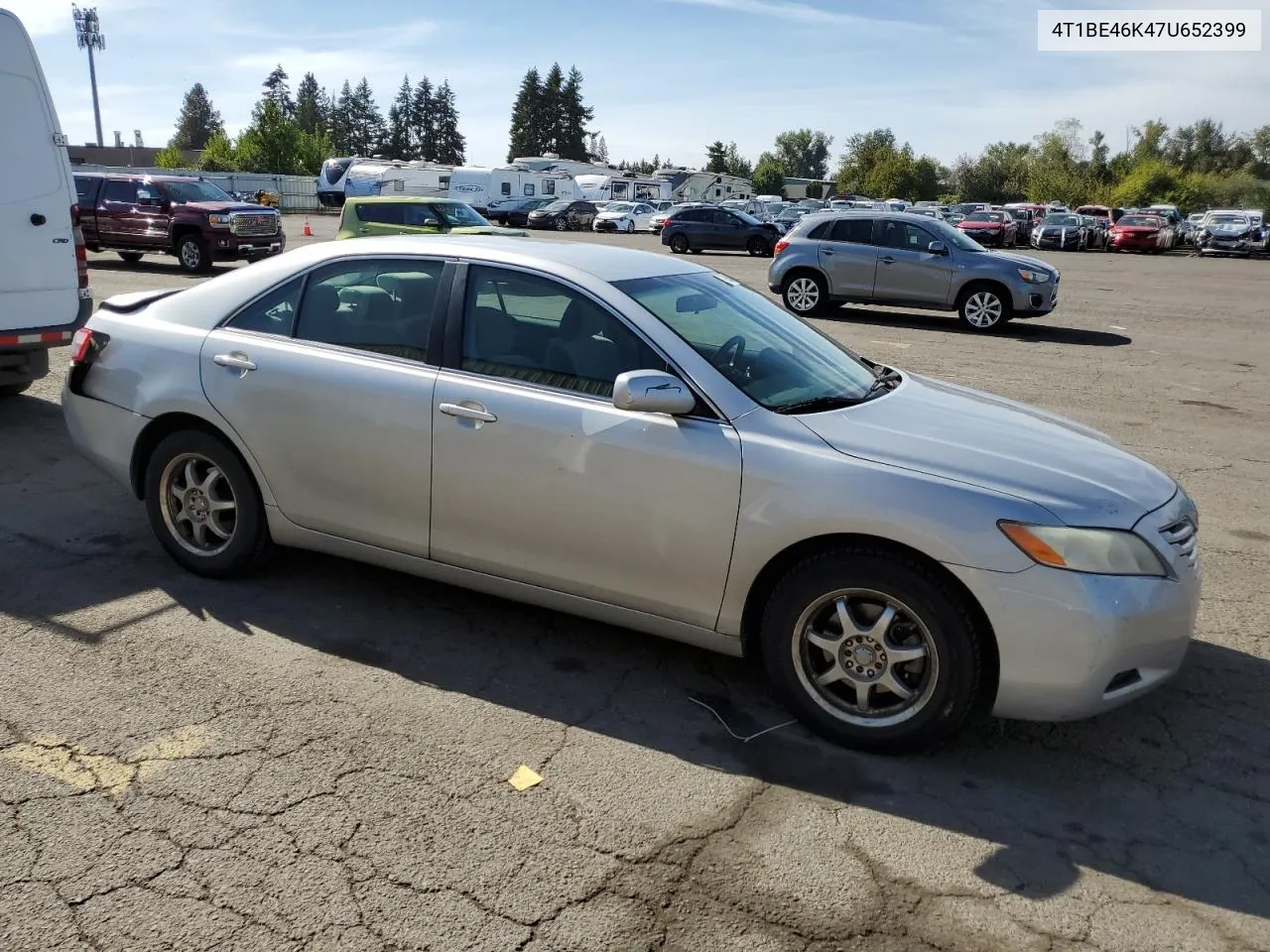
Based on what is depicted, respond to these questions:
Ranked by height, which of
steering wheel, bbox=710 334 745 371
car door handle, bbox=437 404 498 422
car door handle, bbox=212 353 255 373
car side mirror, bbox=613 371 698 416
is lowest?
car door handle, bbox=437 404 498 422

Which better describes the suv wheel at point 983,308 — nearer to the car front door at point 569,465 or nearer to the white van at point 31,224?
the white van at point 31,224

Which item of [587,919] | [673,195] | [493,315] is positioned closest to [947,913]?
[587,919]

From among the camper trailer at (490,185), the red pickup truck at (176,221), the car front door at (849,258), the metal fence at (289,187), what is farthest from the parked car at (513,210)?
the car front door at (849,258)

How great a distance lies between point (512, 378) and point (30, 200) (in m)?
5.31

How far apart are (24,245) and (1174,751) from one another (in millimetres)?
7648

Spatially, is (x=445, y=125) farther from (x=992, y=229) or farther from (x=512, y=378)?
(x=512, y=378)

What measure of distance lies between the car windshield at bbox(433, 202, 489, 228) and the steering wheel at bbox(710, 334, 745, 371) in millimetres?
14987

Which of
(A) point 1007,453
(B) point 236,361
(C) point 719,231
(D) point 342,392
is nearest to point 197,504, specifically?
(B) point 236,361

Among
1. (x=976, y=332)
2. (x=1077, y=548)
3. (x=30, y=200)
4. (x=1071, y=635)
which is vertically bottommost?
(x=976, y=332)

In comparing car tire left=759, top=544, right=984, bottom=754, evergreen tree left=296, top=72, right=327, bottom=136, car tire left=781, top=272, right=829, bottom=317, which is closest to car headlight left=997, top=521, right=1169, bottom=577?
car tire left=759, top=544, right=984, bottom=754

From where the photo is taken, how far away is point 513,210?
160ft

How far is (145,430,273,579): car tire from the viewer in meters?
4.63

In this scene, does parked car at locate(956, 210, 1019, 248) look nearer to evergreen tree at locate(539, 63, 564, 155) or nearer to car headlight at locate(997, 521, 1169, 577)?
car headlight at locate(997, 521, 1169, 577)

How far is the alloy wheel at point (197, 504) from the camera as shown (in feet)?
15.5
